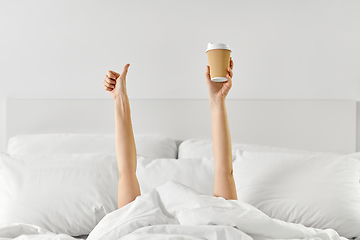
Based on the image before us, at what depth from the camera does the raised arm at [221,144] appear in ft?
5.63

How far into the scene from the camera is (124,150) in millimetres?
1775

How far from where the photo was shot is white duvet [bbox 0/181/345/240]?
1194 mm

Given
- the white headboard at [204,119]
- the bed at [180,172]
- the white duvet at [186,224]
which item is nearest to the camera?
the white duvet at [186,224]

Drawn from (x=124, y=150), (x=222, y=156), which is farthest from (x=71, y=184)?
(x=222, y=156)

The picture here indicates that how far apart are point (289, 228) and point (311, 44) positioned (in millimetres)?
1414

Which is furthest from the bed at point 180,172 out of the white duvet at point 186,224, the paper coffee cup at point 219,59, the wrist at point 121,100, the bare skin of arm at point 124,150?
the paper coffee cup at point 219,59

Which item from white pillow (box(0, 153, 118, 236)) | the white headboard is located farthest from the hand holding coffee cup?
white pillow (box(0, 153, 118, 236))

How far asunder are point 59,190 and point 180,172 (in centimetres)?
60

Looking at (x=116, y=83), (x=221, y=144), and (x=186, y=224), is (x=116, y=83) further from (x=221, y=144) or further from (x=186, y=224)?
(x=186, y=224)

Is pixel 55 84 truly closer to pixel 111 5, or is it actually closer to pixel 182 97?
pixel 111 5

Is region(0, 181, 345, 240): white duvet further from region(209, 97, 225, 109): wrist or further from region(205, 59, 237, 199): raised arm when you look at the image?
region(209, 97, 225, 109): wrist

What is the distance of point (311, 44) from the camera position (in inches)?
92.0

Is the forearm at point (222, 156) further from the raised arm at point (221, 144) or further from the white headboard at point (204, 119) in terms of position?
the white headboard at point (204, 119)

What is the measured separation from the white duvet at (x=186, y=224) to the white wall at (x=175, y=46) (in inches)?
42.3
